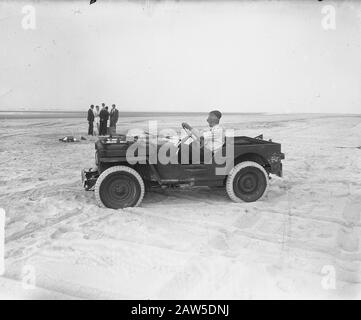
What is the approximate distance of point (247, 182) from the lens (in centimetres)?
580

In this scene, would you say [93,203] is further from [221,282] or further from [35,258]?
[221,282]

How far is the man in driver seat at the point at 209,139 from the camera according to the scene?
18.1 ft

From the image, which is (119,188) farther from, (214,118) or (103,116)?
(103,116)

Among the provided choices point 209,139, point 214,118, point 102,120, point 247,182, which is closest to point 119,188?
point 209,139

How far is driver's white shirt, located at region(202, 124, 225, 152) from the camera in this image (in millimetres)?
5668

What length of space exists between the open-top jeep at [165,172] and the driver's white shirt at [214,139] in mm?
109

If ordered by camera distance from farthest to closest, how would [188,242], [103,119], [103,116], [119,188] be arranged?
[103,119]
[103,116]
[119,188]
[188,242]

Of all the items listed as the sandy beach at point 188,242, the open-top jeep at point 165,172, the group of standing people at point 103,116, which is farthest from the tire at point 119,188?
the group of standing people at point 103,116

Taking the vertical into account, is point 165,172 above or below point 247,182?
above

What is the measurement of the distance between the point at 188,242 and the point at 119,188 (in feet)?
4.97

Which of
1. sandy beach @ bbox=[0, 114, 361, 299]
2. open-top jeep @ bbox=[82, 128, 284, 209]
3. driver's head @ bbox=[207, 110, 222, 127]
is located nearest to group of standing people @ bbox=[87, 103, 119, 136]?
sandy beach @ bbox=[0, 114, 361, 299]

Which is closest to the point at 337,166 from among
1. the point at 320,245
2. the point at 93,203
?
the point at 320,245

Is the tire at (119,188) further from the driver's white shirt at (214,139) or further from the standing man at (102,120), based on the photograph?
the standing man at (102,120)
